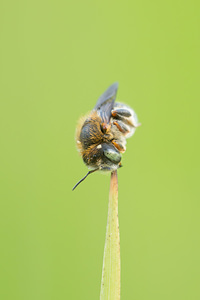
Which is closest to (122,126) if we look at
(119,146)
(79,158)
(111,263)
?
(119,146)

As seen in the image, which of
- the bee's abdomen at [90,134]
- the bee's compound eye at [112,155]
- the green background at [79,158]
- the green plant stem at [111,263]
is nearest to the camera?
the green plant stem at [111,263]

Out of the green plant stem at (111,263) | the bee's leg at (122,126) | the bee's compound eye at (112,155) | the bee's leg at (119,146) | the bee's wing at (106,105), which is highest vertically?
the bee's wing at (106,105)

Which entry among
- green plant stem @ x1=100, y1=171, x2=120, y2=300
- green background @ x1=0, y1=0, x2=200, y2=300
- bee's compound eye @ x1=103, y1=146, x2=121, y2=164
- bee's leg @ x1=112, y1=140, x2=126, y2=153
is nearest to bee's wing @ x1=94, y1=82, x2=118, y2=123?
bee's leg @ x1=112, y1=140, x2=126, y2=153

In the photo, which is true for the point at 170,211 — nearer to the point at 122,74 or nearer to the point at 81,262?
the point at 81,262

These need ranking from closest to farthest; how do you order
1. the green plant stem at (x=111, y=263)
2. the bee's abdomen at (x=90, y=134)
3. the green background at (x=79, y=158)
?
the green plant stem at (x=111, y=263) < the bee's abdomen at (x=90, y=134) < the green background at (x=79, y=158)

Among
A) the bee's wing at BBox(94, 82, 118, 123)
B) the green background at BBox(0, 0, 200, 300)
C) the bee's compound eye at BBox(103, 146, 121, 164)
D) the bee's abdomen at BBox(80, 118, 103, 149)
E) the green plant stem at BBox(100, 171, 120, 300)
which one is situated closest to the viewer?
the green plant stem at BBox(100, 171, 120, 300)

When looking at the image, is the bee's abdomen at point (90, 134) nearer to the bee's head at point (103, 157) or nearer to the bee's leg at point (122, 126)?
the bee's head at point (103, 157)

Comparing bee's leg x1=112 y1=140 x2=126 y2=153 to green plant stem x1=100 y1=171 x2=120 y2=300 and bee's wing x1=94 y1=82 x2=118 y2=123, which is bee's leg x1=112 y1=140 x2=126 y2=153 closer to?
bee's wing x1=94 y1=82 x2=118 y2=123

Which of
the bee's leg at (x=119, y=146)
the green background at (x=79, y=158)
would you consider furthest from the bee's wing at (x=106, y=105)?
the green background at (x=79, y=158)
